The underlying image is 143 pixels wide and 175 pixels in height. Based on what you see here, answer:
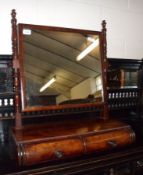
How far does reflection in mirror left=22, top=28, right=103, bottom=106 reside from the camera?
5.70ft

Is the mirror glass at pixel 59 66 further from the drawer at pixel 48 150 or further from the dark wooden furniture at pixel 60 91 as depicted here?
the drawer at pixel 48 150

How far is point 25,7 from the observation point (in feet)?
5.99

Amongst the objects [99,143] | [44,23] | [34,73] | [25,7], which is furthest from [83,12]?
[99,143]

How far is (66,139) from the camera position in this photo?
1.46 metres

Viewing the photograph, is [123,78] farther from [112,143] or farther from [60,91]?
[112,143]

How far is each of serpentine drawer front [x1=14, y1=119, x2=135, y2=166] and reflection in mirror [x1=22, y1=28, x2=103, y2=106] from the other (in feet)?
0.83

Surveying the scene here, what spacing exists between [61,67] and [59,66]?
0.06 ft

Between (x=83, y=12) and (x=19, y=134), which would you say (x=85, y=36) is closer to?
(x=83, y=12)

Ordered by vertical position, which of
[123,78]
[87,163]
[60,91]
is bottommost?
[87,163]

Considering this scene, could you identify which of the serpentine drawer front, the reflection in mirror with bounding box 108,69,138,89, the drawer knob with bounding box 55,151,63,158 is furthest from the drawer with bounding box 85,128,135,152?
the reflection in mirror with bounding box 108,69,138,89

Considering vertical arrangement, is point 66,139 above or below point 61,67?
below

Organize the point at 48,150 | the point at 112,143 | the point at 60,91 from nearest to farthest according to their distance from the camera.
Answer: the point at 48,150, the point at 112,143, the point at 60,91

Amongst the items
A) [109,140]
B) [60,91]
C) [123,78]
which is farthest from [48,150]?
[123,78]

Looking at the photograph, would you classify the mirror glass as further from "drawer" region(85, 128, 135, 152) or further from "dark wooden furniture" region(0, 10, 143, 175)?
"drawer" region(85, 128, 135, 152)
